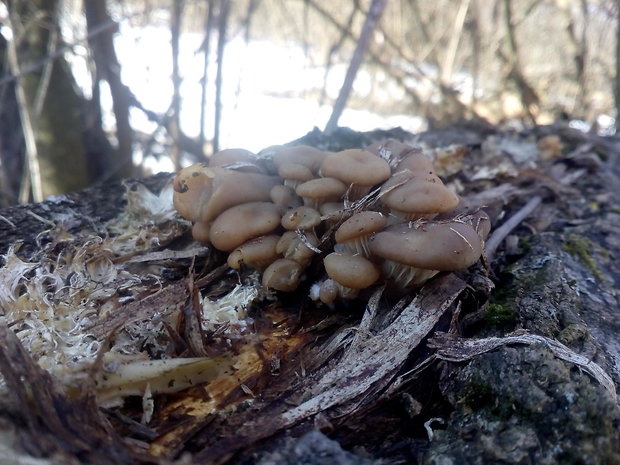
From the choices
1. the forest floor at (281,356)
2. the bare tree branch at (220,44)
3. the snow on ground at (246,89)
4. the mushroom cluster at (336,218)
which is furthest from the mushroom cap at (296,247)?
the snow on ground at (246,89)

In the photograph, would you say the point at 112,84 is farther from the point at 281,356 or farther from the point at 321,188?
the point at 281,356

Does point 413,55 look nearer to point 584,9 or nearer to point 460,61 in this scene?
point 460,61

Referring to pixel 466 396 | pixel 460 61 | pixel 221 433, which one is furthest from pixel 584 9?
pixel 221 433

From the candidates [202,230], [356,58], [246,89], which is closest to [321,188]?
[202,230]

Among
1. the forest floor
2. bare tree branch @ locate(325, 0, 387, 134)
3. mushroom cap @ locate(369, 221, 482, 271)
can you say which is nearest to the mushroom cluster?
mushroom cap @ locate(369, 221, 482, 271)

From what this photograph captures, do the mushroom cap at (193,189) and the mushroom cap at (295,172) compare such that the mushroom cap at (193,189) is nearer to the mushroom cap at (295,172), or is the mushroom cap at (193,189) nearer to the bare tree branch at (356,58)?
the mushroom cap at (295,172)

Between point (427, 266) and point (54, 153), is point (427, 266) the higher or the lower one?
the higher one

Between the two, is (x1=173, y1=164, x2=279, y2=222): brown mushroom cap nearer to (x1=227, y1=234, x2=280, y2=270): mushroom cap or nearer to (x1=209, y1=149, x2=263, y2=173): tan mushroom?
(x1=209, y1=149, x2=263, y2=173): tan mushroom
